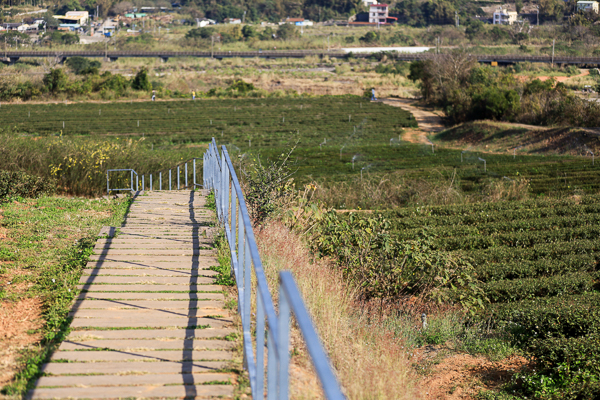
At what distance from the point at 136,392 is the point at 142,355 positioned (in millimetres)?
612

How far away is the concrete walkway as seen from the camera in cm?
448

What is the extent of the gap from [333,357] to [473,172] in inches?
1041

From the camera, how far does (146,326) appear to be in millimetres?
5488

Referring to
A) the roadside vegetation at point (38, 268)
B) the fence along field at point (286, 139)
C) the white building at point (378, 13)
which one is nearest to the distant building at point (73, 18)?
the white building at point (378, 13)

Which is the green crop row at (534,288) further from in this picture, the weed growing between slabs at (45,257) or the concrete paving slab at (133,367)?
the concrete paving slab at (133,367)

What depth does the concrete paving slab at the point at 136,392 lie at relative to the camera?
169 inches

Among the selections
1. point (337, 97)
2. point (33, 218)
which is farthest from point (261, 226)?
point (337, 97)

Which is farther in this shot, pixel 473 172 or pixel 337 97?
pixel 337 97

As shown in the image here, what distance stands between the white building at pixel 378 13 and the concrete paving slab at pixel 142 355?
618 feet

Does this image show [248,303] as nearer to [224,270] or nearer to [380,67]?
[224,270]

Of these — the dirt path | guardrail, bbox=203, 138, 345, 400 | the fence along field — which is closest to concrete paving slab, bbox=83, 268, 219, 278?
guardrail, bbox=203, 138, 345, 400

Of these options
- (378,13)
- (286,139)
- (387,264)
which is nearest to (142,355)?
(387,264)

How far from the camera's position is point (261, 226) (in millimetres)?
9250

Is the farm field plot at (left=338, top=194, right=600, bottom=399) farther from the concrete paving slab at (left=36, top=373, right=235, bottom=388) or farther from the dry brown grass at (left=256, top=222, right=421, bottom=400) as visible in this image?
the concrete paving slab at (left=36, top=373, right=235, bottom=388)
